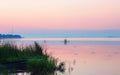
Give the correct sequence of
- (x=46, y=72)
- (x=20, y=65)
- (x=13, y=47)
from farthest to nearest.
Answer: (x=13, y=47)
(x=20, y=65)
(x=46, y=72)

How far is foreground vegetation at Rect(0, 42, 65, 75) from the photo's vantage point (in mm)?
15688

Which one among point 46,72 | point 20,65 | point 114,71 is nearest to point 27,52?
point 20,65

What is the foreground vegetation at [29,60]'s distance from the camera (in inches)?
618

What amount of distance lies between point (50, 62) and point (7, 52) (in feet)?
8.11

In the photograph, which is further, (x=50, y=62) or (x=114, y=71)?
(x=114, y=71)

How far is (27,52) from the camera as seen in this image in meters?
18.2

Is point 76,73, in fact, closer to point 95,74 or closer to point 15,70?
point 95,74

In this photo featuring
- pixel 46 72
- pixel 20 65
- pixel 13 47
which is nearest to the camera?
pixel 46 72

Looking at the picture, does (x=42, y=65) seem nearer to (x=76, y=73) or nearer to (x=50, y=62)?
(x=50, y=62)

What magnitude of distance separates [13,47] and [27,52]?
0.84m

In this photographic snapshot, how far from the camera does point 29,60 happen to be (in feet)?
53.1

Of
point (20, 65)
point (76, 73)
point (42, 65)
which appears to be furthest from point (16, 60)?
point (76, 73)

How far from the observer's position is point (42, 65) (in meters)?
15.7

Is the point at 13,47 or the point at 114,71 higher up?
the point at 13,47
